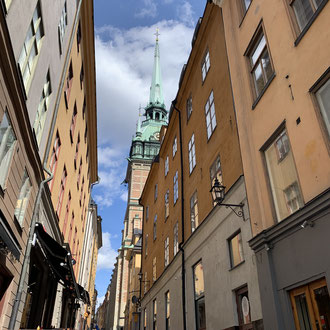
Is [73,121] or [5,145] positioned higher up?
[73,121]

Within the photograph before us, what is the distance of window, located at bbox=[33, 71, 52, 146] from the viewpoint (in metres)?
11.0

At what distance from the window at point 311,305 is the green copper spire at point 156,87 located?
3416 inches

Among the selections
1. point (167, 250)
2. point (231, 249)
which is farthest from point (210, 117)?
point (167, 250)

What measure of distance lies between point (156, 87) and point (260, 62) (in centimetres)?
8974

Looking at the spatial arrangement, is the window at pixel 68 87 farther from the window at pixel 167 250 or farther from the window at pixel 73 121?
the window at pixel 167 250

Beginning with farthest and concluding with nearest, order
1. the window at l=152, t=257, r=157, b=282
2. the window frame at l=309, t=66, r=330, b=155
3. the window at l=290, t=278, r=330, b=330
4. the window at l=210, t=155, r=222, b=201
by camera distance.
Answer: the window at l=152, t=257, r=157, b=282 < the window at l=210, t=155, r=222, b=201 < the window frame at l=309, t=66, r=330, b=155 < the window at l=290, t=278, r=330, b=330

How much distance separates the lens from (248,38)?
416 inches

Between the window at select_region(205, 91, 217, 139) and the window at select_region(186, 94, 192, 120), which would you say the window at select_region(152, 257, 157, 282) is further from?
the window at select_region(205, 91, 217, 139)

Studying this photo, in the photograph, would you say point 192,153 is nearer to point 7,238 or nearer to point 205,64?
point 205,64

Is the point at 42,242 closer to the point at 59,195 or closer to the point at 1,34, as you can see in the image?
the point at 59,195

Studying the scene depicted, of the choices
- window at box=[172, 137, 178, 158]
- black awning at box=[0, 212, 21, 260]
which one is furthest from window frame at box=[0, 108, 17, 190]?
window at box=[172, 137, 178, 158]

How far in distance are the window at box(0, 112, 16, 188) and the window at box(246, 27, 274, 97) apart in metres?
6.56

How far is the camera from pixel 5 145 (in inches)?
303

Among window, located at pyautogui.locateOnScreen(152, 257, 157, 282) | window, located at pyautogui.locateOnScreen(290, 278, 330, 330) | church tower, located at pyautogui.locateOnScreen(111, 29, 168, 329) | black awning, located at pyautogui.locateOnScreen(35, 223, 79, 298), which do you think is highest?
church tower, located at pyautogui.locateOnScreen(111, 29, 168, 329)
